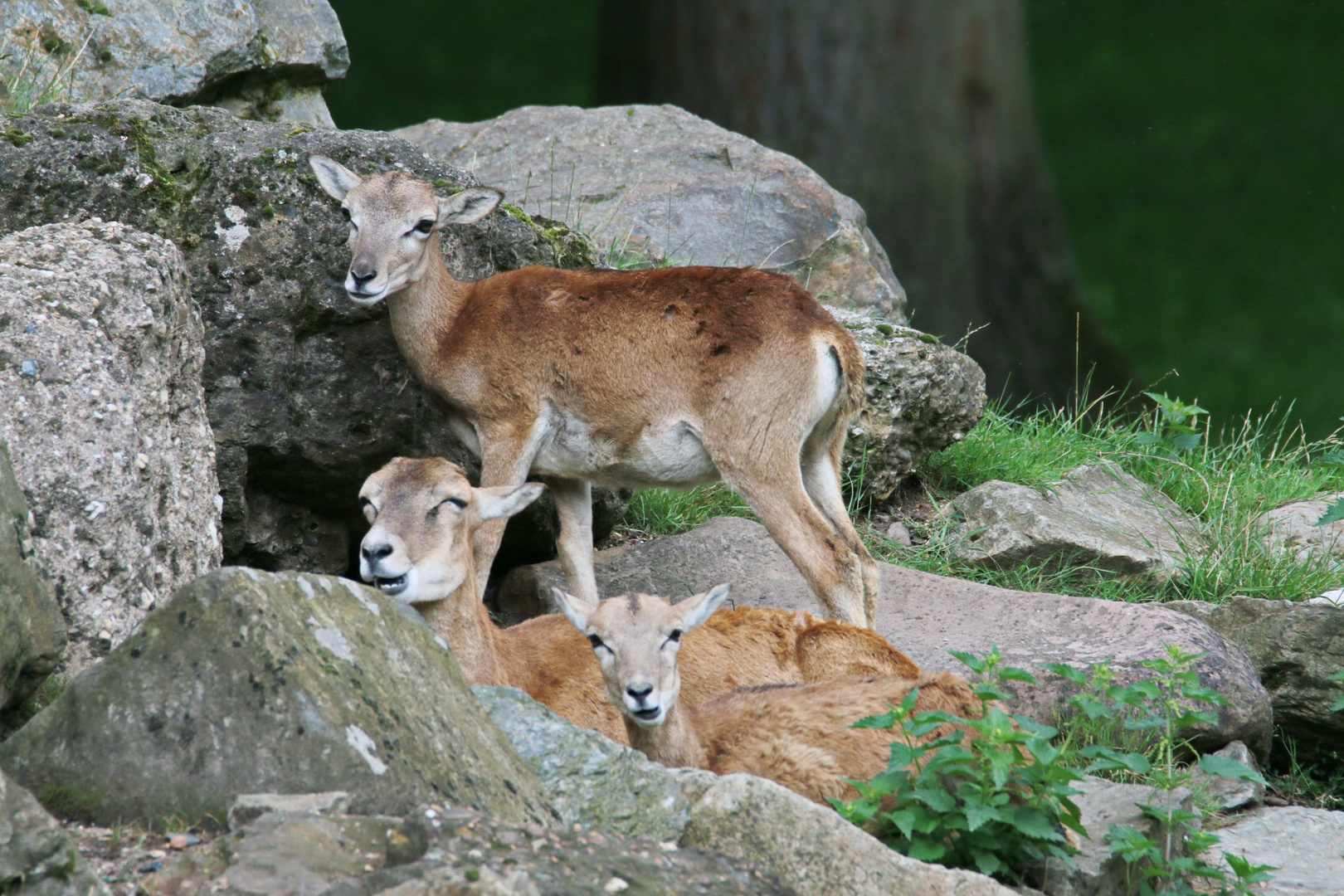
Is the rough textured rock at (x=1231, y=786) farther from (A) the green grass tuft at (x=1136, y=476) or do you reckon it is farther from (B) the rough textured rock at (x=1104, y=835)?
(A) the green grass tuft at (x=1136, y=476)

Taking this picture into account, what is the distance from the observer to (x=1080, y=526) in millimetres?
8328

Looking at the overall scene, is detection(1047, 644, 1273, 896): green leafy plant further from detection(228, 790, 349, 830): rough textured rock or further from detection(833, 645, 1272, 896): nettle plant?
detection(228, 790, 349, 830): rough textured rock

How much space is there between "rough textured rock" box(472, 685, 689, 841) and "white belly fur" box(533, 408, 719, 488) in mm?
2126

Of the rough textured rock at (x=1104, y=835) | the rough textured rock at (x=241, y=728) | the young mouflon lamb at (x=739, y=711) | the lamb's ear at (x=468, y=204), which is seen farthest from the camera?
the lamb's ear at (x=468, y=204)

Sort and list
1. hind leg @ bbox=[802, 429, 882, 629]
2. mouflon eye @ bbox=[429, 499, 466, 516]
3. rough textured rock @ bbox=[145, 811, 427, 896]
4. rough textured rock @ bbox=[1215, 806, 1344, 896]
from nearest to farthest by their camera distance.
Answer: rough textured rock @ bbox=[145, 811, 427, 896], rough textured rock @ bbox=[1215, 806, 1344, 896], mouflon eye @ bbox=[429, 499, 466, 516], hind leg @ bbox=[802, 429, 882, 629]

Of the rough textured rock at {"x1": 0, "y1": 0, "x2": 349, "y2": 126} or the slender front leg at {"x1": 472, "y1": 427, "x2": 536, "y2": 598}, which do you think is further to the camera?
the rough textured rock at {"x1": 0, "y1": 0, "x2": 349, "y2": 126}

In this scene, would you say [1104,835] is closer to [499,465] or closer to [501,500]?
[501,500]

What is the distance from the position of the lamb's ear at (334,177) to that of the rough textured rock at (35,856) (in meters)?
3.83

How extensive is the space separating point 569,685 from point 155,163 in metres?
3.05

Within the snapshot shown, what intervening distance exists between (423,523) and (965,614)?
2.88 metres

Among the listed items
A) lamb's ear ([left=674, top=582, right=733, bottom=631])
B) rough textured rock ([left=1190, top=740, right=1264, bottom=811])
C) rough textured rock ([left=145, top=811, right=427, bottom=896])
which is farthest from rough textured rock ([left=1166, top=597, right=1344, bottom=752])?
rough textured rock ([left=145, top=811, right=427, bottom=896])

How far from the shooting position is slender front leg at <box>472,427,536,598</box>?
6586 millimetres

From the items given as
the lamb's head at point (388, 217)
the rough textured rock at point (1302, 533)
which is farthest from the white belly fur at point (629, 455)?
the rough textured rock at point (1302, 533)

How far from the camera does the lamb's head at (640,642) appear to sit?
193 inches
